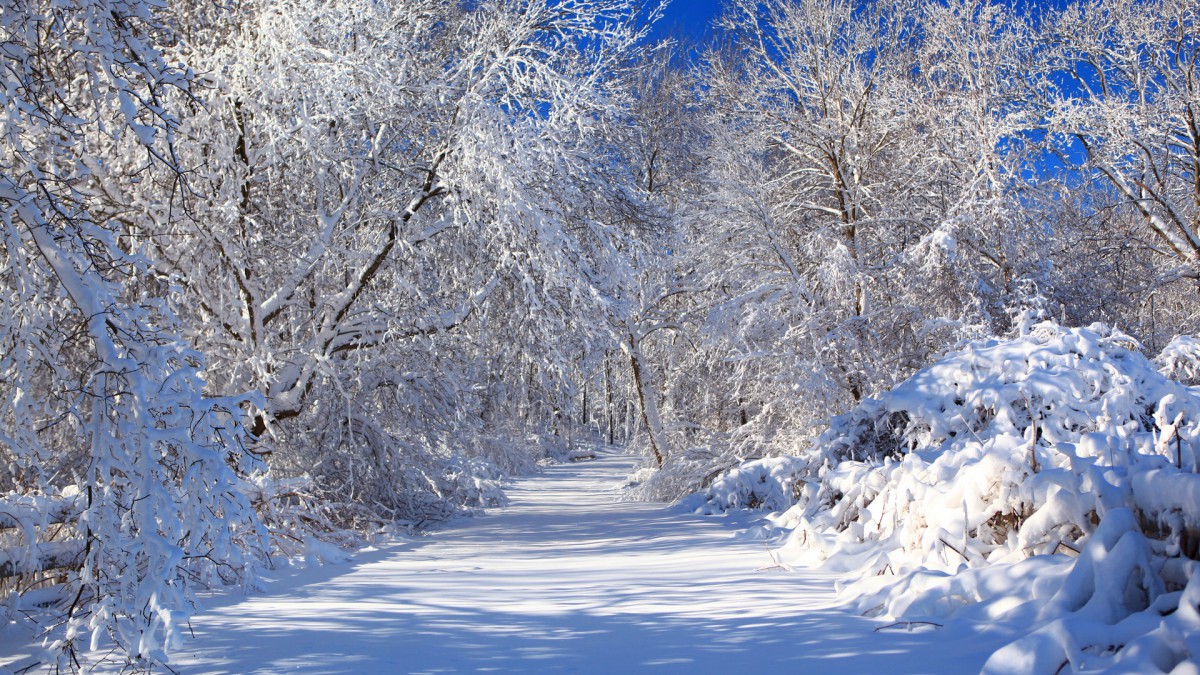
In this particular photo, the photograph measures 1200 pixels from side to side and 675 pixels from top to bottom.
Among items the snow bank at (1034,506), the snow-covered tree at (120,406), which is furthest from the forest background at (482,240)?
the snow bank at (1034,506)

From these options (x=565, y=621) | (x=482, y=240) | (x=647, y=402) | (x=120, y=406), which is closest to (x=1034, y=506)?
(x=565, y=621)

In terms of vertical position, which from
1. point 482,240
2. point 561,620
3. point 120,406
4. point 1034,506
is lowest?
point 561,620

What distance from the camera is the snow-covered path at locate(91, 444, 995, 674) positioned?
3.44 metres

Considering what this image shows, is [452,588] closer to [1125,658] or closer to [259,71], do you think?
[1125,658]

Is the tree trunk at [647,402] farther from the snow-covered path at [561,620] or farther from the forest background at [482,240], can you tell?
the snow-covered path at [561,620]

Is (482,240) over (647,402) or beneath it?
over

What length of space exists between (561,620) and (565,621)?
1.5 inches

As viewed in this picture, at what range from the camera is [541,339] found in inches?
340

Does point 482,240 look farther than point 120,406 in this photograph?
Yes

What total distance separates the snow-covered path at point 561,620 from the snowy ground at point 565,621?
1 cm

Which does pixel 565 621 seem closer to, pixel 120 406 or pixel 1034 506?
pixel 120 406

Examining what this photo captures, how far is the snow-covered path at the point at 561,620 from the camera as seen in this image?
Answer: 3.44 metres

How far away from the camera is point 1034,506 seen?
13.6ft

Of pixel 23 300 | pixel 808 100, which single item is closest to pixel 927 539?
pixel 23 300
